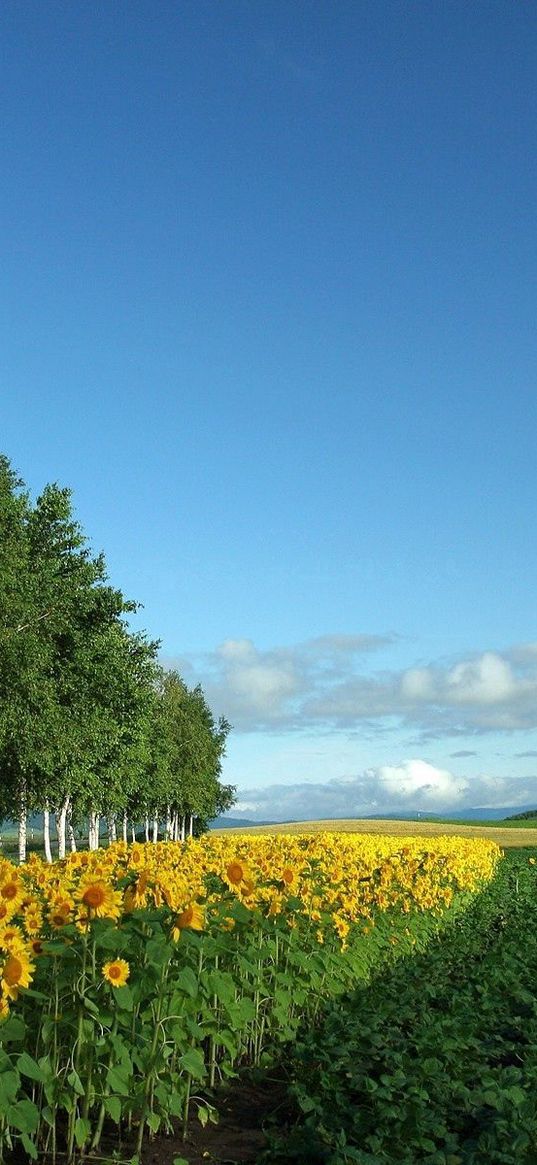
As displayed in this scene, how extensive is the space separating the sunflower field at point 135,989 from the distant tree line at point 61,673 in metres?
26.8

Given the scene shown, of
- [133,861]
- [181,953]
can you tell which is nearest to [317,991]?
[133,861]

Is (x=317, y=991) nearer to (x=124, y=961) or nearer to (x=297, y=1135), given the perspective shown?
(x=297, y=1135)

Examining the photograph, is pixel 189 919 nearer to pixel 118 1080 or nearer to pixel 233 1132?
pixel 118 1080

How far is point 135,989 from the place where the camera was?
6402mm

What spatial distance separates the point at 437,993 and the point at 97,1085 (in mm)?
4812

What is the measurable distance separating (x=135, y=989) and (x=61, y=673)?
33.9m

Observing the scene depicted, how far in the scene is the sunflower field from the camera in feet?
20.2

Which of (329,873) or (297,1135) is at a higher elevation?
(329,873)

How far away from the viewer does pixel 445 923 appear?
16.5 metres

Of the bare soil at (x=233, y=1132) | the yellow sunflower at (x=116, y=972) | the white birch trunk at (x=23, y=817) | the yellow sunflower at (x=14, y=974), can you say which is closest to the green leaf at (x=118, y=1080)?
the yellow sunflower at (x=116, y=972)

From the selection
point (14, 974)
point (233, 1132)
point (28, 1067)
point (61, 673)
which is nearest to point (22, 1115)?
point (28, 1067)

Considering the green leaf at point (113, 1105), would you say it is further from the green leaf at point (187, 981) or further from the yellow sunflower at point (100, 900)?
the yellow sunflower at point (100, 900)

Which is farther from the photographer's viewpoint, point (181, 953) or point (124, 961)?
point (181, 953)

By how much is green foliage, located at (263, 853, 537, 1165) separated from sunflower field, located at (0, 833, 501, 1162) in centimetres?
65
